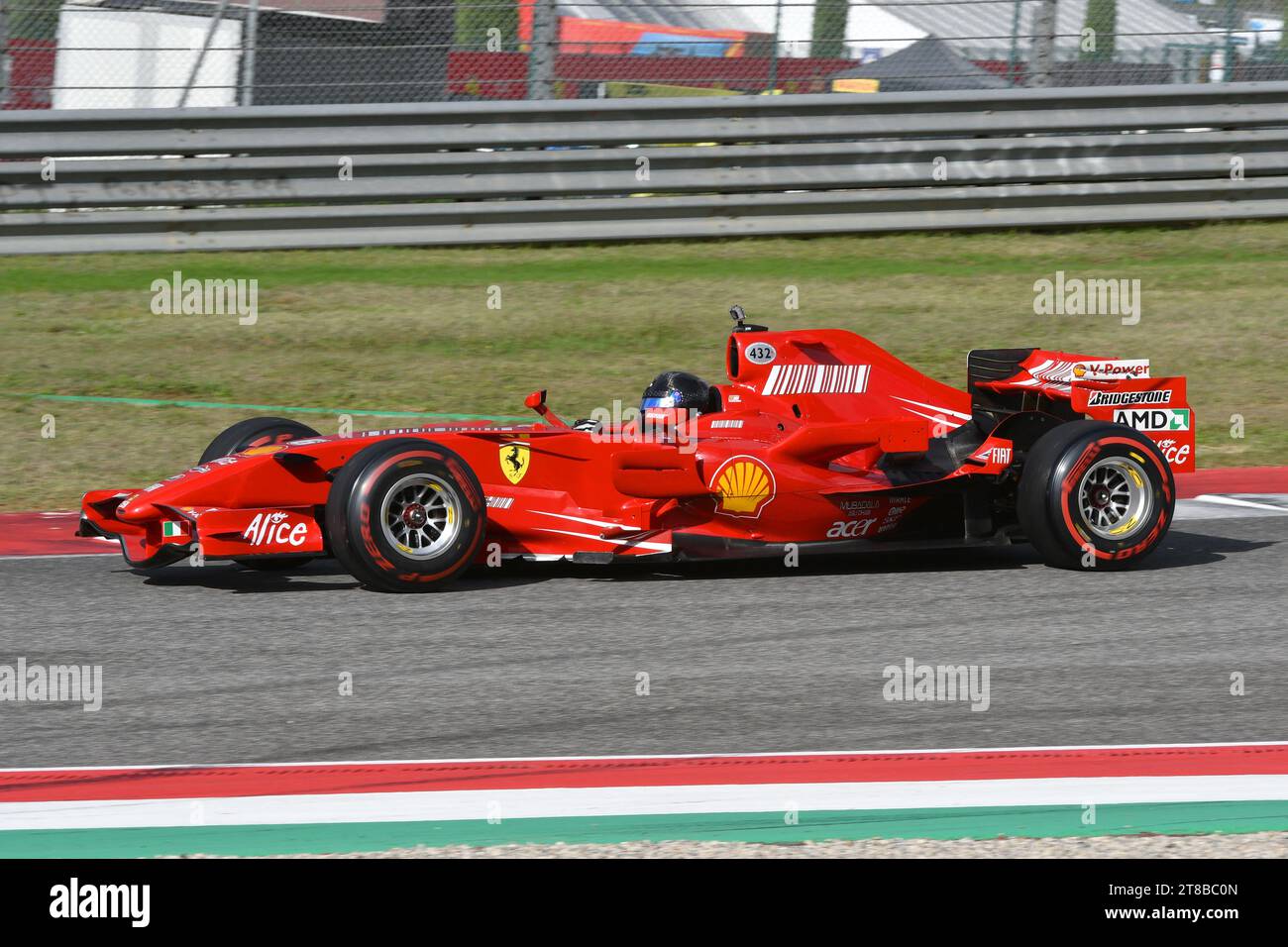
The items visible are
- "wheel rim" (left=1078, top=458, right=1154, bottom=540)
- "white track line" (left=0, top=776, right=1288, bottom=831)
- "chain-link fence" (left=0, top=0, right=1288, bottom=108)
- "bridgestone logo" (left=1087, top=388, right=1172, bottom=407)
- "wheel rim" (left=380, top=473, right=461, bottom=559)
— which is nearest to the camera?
"white track line" (left=0, top=776, right=1288, bottom=831)

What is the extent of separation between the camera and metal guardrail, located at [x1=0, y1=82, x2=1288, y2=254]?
12.3 meters

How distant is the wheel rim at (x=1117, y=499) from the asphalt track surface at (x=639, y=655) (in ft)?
0.71

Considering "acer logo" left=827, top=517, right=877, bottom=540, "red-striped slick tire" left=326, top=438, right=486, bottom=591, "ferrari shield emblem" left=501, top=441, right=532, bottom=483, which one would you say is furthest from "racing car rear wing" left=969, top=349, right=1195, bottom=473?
"red-striped slick tire" left=326, top=438, right=486, bottom=591

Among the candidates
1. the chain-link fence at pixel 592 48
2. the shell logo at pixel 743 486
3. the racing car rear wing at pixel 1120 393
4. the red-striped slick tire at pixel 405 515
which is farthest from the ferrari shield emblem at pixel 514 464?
the chain-link fence at pixel 592 48

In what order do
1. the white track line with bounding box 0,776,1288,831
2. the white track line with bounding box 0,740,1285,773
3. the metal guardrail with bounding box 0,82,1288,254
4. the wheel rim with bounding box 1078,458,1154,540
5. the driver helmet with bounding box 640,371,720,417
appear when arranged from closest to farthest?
the white track line with bounding box 0,776,1288,831 < the white track line with bounding box 0,740,1285,773 < the wheel rim with bounding box 1078,458,1154,540 < the driver helmet with bounding box 640,371,720,417 < the metal guardrail with bounding box 0,82,1288,254

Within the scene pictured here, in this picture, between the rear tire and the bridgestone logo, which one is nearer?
the rear tire

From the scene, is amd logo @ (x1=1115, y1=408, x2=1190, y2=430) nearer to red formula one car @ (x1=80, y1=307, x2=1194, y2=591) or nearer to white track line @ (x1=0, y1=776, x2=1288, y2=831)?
red formula one car @ (x1=80, y1=307, x2=1194, y2=591)

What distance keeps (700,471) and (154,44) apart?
8078mm

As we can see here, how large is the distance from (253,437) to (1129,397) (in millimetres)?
3841

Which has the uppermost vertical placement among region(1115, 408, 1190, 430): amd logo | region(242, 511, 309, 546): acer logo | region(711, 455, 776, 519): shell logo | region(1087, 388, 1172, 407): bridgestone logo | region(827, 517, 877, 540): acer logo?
region(1087, 388, 1172, 407): bridgestone logo

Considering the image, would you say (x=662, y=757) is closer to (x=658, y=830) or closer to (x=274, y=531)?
(x=658, y=830)

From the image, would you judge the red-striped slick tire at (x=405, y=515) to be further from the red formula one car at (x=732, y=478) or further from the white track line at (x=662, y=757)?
the white track line at (x=662, y=757)

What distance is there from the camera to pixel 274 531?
682cm

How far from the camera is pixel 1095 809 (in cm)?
435
